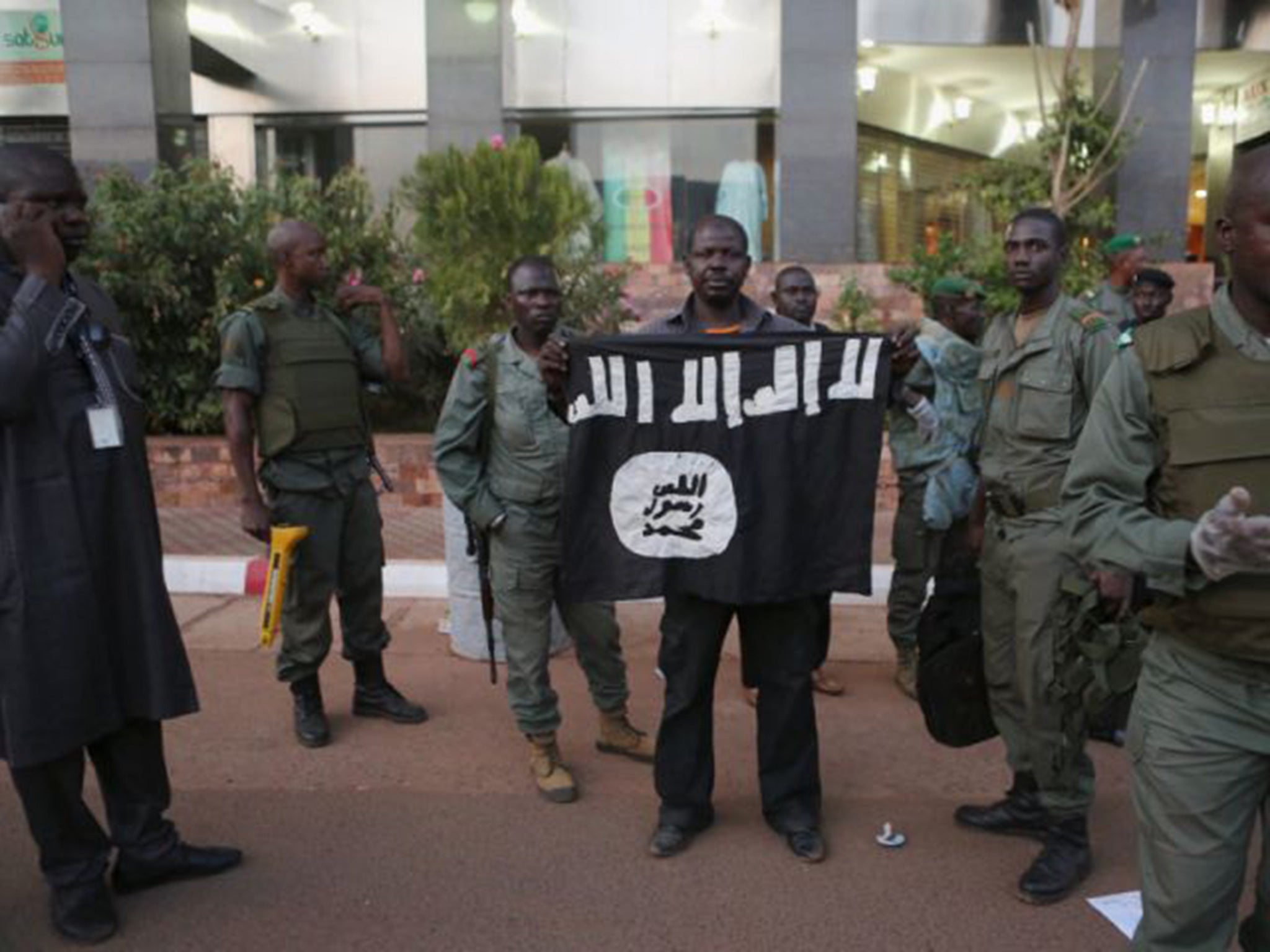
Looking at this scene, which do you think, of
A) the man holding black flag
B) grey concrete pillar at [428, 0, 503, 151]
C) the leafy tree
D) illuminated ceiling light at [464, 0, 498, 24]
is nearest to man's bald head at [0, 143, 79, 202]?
the man holding black flag

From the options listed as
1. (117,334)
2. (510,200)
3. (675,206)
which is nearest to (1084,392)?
(117,334)

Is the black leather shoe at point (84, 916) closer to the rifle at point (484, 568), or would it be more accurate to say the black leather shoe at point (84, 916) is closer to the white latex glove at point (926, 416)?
the rifle at point (484, 568)

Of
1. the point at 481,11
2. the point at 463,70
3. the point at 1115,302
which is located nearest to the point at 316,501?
the point at 1115,302

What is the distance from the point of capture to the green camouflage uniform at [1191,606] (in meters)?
2.15

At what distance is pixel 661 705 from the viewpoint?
194 inches

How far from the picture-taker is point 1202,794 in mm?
2205

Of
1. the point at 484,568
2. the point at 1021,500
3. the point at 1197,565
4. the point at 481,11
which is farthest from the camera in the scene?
the point at 481,11

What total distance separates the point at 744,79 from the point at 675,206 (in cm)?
169

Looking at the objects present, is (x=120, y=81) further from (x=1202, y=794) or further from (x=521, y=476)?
(x=1202, y=794)

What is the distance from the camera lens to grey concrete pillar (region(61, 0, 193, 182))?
477 inches

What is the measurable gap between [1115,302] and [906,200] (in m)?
8.02

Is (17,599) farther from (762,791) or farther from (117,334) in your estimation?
(762,791)

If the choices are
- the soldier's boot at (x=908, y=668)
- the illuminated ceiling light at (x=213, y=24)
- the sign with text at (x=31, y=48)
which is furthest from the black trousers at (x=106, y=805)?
the sign with text at (x=31, y=48)

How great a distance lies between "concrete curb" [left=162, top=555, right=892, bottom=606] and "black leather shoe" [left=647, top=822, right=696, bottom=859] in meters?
3.33
